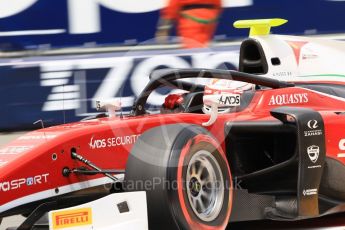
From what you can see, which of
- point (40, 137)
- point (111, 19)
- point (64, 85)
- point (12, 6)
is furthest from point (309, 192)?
point (12, 6)

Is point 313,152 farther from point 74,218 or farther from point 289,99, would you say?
point 74,218

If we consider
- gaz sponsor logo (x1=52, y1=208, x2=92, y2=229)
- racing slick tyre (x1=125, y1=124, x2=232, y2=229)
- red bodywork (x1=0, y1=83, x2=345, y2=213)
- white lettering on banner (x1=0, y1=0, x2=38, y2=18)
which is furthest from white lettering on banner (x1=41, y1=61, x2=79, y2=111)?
gaz sponsor logo (x1=52, y1=208, x2=92, y2=229)

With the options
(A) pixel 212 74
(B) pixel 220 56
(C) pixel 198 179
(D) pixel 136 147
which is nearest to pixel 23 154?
(D) pixel 136 147

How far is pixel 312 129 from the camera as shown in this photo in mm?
5117

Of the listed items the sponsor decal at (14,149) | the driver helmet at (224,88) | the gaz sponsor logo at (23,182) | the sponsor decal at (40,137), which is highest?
the driver helmet at (224,88)

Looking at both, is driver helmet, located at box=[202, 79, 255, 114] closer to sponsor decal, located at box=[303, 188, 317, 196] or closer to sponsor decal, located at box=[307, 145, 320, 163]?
sponsor decal, located at box=[307, 145, 320, 163]

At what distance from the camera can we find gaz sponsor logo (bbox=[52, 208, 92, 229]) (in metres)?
4.48

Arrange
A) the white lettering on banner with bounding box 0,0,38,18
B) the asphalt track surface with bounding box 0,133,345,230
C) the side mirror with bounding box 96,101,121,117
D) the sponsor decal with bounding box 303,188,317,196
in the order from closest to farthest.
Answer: the sponsor decal with bounding box 303,188,317,196, the asphalt track surface with bounding box 0,133,345,230, the side mirror with bounding box 96,101,121,117, the white lettering on banner with bounding box 0,0,38,18

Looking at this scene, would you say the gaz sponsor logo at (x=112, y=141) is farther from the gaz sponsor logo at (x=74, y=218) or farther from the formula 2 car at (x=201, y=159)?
the gaz sponsor logo at (x=74, y=218)

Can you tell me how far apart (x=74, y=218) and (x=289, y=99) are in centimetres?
207

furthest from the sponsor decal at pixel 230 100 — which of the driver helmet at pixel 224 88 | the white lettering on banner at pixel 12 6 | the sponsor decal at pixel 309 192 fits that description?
the white lettering on banner at pixel 12 6

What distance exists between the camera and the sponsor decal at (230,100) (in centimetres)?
524

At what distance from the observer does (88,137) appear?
196 inches

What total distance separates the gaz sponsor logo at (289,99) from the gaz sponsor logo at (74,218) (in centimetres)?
185
